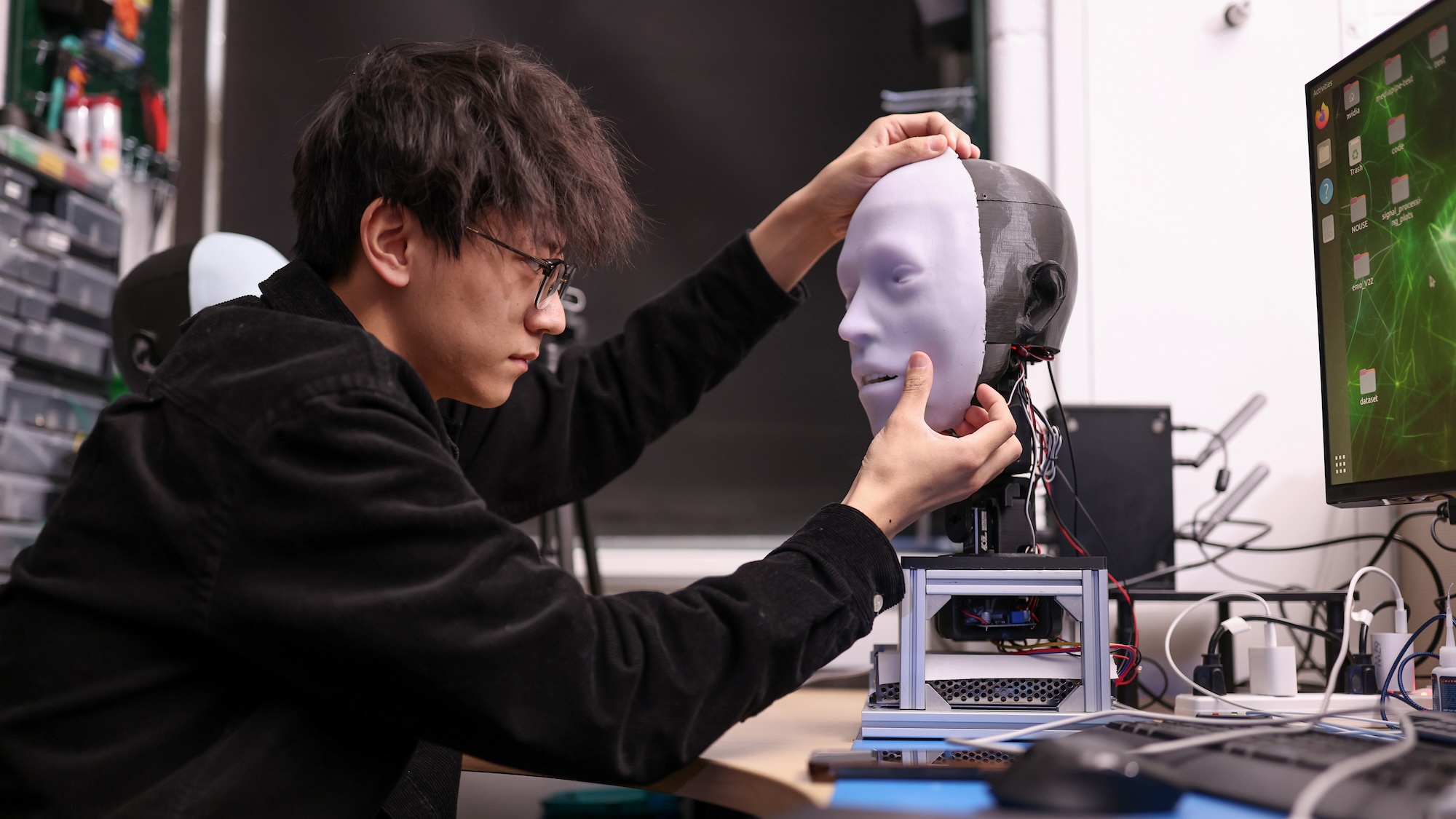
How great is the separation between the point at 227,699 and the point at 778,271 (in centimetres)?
85

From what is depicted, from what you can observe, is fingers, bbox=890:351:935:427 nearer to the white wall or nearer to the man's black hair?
the man's black hair

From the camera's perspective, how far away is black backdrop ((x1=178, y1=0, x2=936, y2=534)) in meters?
2.47

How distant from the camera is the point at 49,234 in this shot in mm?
2191

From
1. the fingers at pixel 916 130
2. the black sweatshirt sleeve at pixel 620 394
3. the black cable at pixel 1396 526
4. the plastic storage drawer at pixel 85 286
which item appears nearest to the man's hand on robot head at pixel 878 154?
the fingers at pixel 916 130

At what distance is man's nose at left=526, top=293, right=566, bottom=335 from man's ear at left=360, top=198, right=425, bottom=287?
0.12 m

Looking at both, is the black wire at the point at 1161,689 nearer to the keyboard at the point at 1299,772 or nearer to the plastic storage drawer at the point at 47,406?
the keyboard at the point at 1299,772

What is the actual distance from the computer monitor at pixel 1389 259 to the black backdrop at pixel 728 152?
1.33 m

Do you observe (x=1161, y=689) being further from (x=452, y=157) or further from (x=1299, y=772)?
(x=452, y=157)

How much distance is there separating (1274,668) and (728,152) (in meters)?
1.78

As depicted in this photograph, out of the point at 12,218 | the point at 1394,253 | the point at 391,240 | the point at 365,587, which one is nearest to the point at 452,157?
the point at 391,240

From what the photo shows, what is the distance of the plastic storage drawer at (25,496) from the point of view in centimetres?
210

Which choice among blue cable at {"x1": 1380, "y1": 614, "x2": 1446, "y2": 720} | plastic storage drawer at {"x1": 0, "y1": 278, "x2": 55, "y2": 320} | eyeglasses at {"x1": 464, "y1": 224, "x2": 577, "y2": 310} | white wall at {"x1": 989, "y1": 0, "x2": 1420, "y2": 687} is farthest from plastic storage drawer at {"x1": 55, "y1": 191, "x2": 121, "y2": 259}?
blue cable at {"x1": 1380, "y1": 614, "x2": 1446, "y2": 720}

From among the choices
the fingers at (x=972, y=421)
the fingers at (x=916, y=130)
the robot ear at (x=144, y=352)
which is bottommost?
the fingers at (x=972, y=421)

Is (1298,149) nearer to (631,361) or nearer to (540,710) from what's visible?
(631,361)
